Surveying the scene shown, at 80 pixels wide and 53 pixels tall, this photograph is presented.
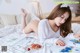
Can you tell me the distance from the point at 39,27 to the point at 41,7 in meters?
0.23

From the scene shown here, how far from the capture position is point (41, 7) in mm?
1775

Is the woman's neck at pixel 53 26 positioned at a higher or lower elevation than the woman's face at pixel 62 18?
lower

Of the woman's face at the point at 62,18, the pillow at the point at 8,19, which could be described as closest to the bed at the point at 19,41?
the pillow at the point at 8,19

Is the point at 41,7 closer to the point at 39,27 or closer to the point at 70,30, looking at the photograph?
the point at 39,27

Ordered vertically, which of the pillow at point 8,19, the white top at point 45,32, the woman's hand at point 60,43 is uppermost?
the pillow at point 8,19

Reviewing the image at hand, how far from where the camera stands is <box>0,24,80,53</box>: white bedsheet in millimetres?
1459

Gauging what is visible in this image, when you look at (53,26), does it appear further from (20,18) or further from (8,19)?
(8,19)

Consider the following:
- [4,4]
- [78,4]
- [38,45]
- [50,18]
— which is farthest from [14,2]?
[78,4]

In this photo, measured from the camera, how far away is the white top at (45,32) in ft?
5.48

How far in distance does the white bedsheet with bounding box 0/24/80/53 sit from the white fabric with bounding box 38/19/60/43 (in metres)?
0.08

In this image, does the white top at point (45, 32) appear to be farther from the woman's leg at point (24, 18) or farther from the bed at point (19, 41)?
the woman's leg at point (24, 18)

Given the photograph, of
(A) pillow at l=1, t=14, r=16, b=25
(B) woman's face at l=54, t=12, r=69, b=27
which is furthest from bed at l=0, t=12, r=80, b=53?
(B) woman's face at l=54, t=12, r=69, b=27

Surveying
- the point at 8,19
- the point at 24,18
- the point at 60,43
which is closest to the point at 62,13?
the point at 60,43

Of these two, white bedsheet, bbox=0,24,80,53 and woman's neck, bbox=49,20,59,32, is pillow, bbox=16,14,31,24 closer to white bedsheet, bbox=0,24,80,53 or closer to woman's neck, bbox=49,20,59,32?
white bedsheet, bbox=0,24,80,53
